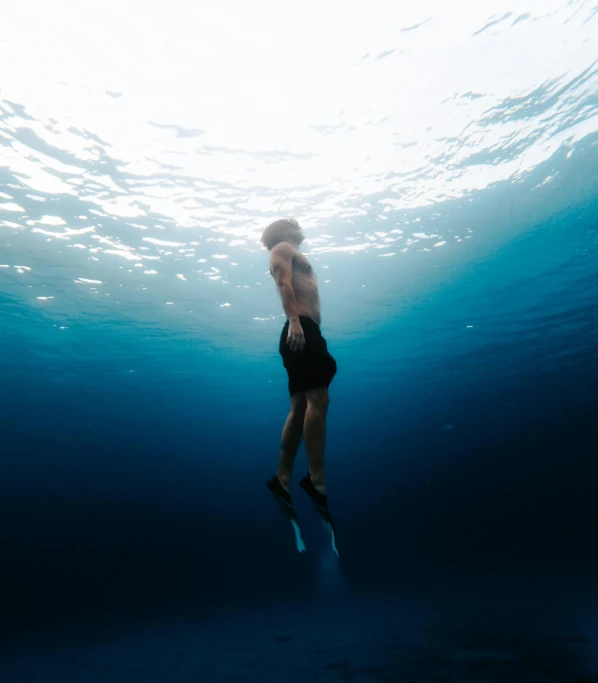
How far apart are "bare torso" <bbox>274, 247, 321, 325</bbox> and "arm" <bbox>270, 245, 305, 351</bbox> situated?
0.17 meters

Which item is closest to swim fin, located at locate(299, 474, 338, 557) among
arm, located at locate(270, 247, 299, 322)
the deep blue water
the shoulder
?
arm, located at locate(270, 247, 299, 322)

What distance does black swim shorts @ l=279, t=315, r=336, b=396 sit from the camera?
4.50 m

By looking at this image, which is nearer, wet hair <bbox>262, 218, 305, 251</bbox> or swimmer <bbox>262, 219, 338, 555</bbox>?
swimmer <bbox>262, 219, 338, 555</bbox>

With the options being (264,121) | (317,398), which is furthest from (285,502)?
(264,121)

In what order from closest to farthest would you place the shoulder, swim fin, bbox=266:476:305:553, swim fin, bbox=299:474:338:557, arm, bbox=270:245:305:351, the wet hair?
swim fin, bbox=299:474:338:557, arm, bbox=270:245:305:351, swim fin, bbox=266:476:305:553, the shoulder, the wet hair

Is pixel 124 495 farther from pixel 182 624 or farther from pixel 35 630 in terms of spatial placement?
pixel 182 624

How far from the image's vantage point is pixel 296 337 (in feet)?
14.4

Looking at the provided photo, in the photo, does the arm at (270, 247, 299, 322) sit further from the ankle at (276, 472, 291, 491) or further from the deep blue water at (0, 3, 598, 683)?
the deep blue water at (0, 3, 598, 683)

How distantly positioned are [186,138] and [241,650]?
856 inches

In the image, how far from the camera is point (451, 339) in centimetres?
2314

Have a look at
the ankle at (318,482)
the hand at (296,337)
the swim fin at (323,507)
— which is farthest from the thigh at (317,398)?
the swim fin at (323,507)

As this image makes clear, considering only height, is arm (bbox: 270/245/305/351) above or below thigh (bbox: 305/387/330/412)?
above

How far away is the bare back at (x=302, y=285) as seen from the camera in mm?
4875

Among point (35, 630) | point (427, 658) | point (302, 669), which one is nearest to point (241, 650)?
point (302, 669)
